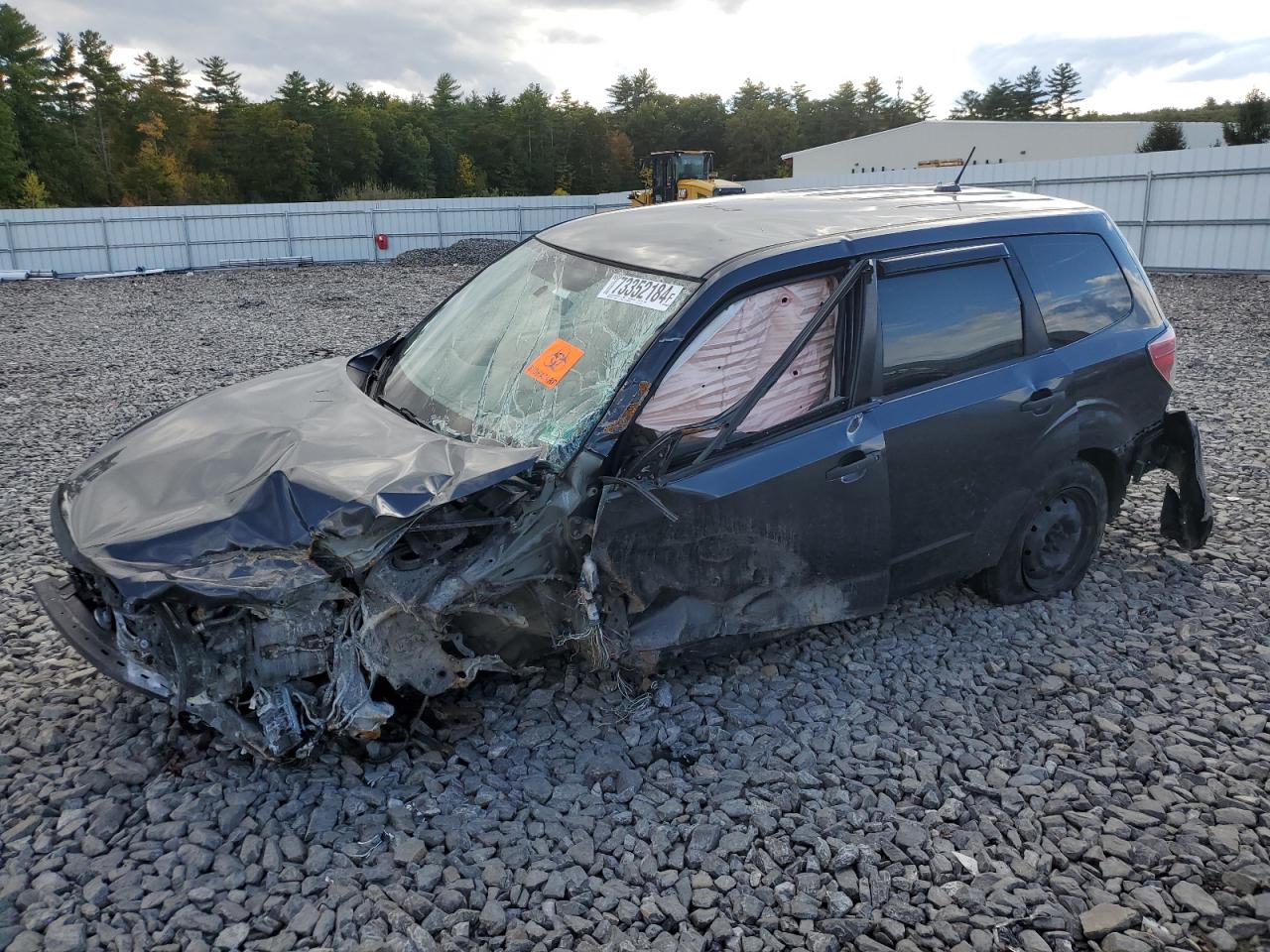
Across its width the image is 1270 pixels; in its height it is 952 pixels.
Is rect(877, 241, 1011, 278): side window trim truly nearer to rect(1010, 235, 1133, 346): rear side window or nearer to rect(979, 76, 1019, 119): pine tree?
rect(1010, 235, 1133, 346): rear side window

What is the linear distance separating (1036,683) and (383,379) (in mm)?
3259

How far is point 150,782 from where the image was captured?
314 cm

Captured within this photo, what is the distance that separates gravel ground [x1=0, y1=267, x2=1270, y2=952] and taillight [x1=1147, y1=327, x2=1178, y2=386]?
114 cm

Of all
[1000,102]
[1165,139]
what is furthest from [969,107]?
[1165,139]

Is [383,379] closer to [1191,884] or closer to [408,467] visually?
[408,467]

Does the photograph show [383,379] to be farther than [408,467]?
Yes

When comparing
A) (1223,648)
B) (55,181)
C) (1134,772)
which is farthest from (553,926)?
(55,181)

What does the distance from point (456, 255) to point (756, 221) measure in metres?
23.5

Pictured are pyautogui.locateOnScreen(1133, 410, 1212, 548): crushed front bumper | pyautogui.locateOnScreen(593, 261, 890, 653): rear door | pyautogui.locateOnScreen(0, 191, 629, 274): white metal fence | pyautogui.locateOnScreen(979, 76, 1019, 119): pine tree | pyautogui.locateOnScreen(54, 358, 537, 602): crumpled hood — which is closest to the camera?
pyautogui.locateOnScreen(54, 358, 537, 602): crumpled hood

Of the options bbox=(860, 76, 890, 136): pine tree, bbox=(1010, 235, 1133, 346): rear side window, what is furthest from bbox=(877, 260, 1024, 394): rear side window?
bbox=(860, 76, 890, 136): pine tree

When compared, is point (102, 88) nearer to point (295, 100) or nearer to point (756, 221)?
point (295, 100)

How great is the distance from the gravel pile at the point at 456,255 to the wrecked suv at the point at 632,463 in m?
21.9

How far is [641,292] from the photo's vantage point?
11.5ft

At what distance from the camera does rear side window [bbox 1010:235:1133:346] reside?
13.5ft
